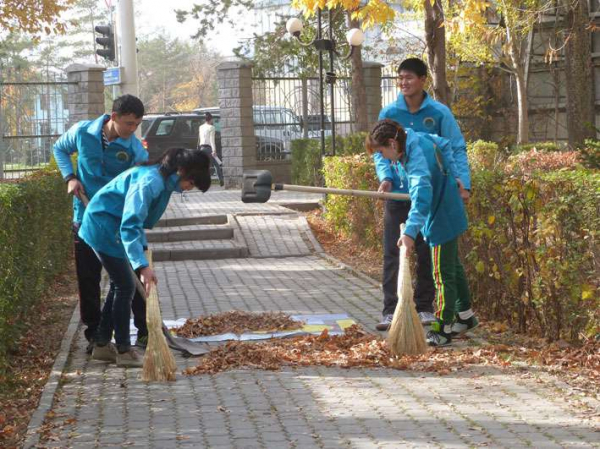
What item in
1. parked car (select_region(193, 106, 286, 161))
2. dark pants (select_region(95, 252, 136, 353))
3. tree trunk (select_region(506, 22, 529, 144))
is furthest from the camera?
tree trunk (select_region(506, 22, 529, 144))

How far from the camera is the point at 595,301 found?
729cm

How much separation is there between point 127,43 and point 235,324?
1079cm

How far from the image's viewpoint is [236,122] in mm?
27422

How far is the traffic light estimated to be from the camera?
62.3ft

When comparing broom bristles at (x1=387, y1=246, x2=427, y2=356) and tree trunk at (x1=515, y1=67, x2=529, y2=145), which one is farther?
tree trunk at (x1=515, y1=67, x2=529, y2=145)

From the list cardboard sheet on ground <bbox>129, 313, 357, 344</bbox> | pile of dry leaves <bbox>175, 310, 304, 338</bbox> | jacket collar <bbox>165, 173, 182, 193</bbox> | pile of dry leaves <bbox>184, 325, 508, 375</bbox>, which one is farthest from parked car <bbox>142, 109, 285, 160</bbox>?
jacket collar <bbox>165, 173, 182, 193</bbox>

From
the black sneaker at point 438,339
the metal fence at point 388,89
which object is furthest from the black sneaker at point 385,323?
the metal fence at point 388,89

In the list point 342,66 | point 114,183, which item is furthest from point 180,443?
point 342,66

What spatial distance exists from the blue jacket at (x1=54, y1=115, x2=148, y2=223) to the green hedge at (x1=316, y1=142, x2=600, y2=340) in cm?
268

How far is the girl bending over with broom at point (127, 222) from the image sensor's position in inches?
276

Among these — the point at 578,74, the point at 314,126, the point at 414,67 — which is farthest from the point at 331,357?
the point at 314,126

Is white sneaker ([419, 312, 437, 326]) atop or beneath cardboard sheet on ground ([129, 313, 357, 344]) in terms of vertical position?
→ atop

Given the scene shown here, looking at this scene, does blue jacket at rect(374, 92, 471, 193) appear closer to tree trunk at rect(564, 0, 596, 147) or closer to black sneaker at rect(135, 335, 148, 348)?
black sneaker at rect(135, 335, 148, 348)

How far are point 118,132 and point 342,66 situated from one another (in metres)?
30.7
